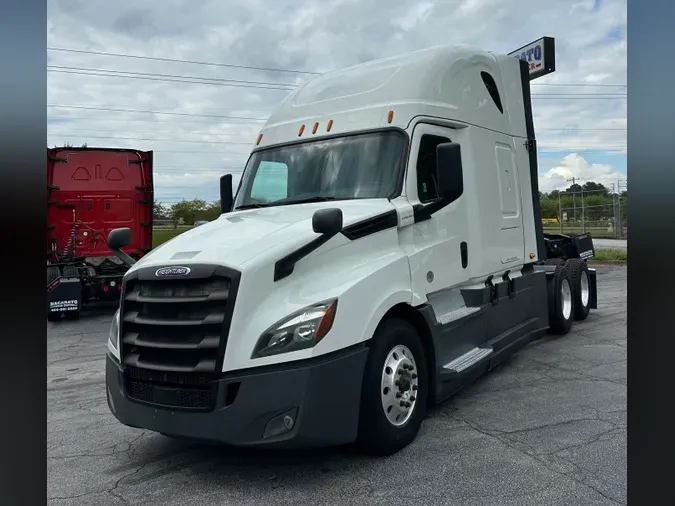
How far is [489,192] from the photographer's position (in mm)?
6445

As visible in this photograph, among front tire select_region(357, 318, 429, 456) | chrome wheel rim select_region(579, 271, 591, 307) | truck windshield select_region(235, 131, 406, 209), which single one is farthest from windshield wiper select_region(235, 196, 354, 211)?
chrome wheel rim select_region(579, 271, 591, 307)

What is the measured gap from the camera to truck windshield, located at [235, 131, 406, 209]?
512 centimetres

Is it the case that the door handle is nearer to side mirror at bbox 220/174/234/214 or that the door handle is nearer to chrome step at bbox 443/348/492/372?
chrome step at bbox 443/348/492/372

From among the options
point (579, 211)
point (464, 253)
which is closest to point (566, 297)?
point (464, 253)

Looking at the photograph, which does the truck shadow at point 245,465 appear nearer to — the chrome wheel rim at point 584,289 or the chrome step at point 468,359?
the chrome step at point 468,359

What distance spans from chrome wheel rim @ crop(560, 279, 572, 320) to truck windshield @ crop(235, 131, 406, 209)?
17.2ft

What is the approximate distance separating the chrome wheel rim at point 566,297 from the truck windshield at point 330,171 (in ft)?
17.2

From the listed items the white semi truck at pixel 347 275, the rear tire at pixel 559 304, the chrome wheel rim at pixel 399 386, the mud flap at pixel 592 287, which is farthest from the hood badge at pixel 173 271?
the mud flap at pixel 592 287

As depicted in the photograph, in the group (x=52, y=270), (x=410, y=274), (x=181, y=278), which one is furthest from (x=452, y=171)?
(x=52, y=270)

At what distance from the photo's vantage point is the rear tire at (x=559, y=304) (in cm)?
888

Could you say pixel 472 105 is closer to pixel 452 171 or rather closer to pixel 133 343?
pixel 452 171

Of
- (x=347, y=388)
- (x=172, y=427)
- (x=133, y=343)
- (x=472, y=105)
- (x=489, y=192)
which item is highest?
A: (x=472, y=105)

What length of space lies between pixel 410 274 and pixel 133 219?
1124 centimetres
